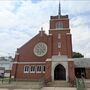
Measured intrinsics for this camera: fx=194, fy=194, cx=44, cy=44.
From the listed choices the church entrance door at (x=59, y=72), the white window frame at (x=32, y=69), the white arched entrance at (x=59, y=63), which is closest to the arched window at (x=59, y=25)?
the white arched entrance at (x=59, y=63)

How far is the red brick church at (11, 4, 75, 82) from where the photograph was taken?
3801 centimetres

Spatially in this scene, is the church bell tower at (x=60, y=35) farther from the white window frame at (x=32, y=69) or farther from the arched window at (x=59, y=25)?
the white window frame at (x=32, y=69)

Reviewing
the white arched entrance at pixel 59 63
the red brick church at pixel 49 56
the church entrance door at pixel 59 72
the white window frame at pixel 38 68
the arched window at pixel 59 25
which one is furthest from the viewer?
the white window frame at pixel 38 68

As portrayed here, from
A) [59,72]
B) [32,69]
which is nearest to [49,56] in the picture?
[59,72]

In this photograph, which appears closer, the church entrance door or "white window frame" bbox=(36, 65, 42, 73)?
the church entrance door

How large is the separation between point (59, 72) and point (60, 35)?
7.62 metres

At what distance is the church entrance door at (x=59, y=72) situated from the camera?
39.6m

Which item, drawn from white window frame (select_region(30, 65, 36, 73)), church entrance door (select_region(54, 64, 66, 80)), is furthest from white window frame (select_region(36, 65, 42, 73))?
church entrance door (select_region(54, 64, 66, 80))

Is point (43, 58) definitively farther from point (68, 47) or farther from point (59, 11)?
point (59, 11)

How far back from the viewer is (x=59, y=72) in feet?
131

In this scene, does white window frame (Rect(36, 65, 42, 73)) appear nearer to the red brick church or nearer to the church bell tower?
the red brick church

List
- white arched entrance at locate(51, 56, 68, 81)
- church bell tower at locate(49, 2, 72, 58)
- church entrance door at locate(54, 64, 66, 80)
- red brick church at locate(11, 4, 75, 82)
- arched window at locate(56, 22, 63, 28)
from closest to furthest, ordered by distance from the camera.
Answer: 1. white arched entrance at locate(51, 56, 68, 81)
2. red brick church at locate(11, 4, 75, 82)
3. church bell tower at locate(49, 2, 72, 58)
4. church entrance door at locate(54, 64, 66, 80)
5. arched window at locate(56, 22, 63, 28)

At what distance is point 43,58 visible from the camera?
4209cm

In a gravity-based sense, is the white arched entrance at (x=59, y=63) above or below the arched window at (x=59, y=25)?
below
